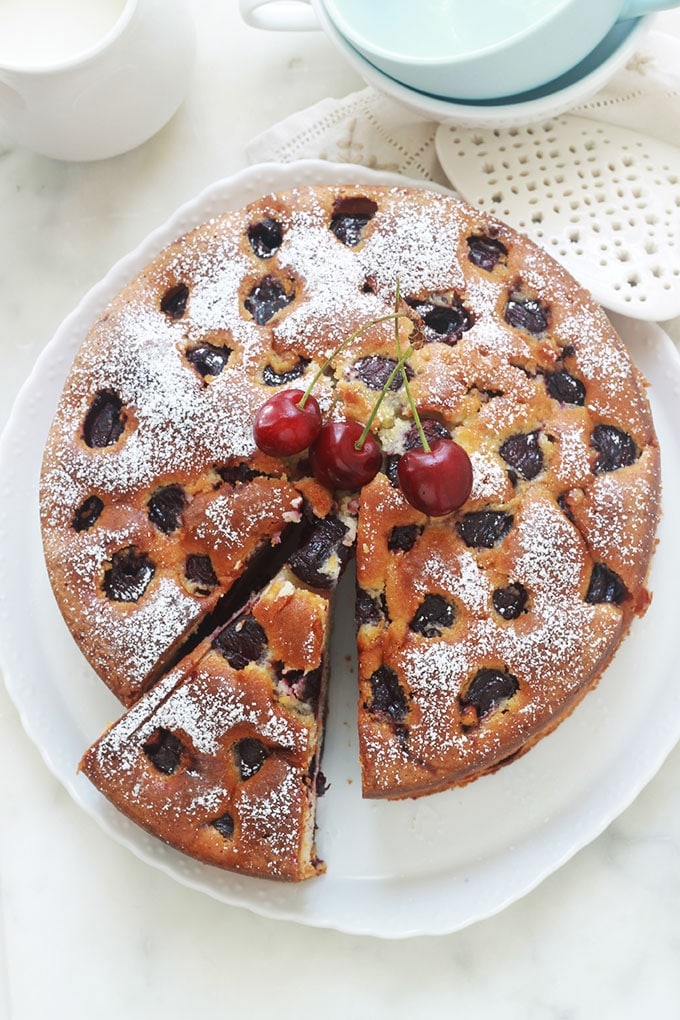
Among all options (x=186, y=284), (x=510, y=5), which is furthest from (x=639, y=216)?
(x=186, y=284)

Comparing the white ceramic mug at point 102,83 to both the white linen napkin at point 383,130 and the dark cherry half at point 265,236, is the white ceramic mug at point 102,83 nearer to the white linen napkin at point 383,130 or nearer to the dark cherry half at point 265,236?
the white linen napkin at point 383,130

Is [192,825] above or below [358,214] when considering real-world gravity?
below

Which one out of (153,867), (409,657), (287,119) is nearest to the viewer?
(409,657)

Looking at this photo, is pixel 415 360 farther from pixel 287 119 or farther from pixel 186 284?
pixel 287 119

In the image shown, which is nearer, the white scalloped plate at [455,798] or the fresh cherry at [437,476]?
the fresh cherry at [437,476]

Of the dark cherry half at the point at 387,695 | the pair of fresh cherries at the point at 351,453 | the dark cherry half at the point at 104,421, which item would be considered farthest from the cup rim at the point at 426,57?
the dark cherry half at the point at 387,695

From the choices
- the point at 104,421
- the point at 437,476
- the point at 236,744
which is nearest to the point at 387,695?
the point at 236,744
